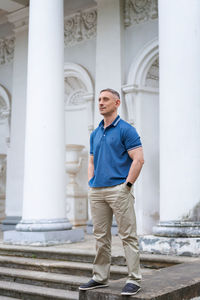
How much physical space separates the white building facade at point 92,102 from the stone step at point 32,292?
148 centimetres

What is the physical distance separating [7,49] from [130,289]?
455 inches

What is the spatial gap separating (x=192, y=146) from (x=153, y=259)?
169cm

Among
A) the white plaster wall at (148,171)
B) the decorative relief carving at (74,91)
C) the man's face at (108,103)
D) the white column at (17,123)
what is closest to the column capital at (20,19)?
the white column at (17,123)

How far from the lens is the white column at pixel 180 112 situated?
597 cm

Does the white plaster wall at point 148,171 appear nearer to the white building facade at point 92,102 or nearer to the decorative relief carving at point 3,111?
the white building facade at point 92,102

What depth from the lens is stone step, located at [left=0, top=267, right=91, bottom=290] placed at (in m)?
5.34

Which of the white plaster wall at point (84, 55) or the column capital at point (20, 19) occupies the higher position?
the column capital at point (20, 19)

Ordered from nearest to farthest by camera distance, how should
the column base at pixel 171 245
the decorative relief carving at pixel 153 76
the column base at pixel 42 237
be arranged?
the column base at pixel 171 245, the column base at pixel 42 237, the decorative relief carving at pixel 153 76

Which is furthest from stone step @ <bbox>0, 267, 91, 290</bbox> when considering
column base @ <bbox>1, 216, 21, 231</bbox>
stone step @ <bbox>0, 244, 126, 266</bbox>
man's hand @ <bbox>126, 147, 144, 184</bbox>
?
column base @ <bbox>1, 216, 21, 231</bbox>

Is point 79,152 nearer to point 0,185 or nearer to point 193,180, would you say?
point 0,185

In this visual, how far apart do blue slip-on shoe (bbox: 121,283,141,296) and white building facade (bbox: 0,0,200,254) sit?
2439 mm

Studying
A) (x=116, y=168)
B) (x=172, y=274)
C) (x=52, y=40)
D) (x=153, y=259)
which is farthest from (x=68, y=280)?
(x=52, y=40)

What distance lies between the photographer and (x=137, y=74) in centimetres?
1010

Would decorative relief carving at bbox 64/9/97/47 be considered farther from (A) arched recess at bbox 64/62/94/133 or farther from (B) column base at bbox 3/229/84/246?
(B) column base at bbox 3/229/84/246
